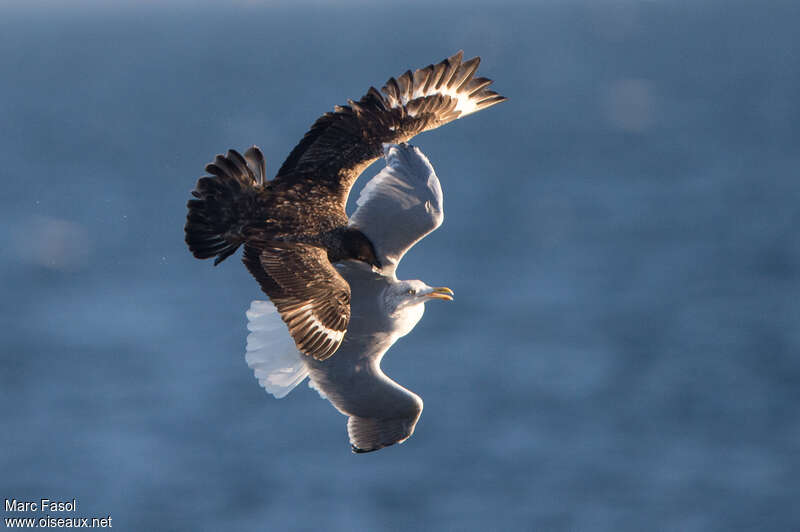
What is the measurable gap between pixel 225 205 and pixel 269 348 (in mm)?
2066

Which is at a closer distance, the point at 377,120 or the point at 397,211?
the point at 397,211

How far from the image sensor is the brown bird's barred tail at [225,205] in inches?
601

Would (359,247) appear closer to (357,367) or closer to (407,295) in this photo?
(407,295)

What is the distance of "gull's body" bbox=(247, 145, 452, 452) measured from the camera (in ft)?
51.1

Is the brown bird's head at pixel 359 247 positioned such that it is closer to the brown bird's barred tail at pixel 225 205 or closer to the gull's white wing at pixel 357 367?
the gull's white wing at pixel 357 367

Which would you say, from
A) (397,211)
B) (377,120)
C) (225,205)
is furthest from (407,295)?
(377,120)

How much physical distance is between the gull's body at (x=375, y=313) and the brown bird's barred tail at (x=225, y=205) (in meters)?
1.16

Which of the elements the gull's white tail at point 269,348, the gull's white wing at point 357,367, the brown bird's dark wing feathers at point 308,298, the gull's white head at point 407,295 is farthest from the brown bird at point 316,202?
the gull's white tail at point 269,348

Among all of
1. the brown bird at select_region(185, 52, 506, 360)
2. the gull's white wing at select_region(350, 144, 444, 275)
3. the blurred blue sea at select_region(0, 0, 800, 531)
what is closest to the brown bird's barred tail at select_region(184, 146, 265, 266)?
the brown bird at select_region(185, 52, 506, 360)

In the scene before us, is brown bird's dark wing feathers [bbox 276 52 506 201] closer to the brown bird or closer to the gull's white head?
the brown bird

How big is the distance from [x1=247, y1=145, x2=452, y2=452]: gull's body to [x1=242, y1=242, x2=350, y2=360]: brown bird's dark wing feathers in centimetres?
128

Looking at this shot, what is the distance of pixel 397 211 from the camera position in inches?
629

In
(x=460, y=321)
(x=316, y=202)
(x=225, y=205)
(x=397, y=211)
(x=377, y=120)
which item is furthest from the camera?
(x=460, y=321)

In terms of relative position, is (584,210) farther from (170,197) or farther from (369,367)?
(369,367)
